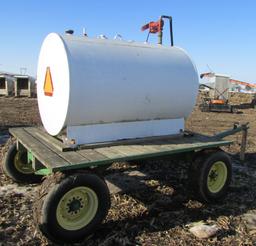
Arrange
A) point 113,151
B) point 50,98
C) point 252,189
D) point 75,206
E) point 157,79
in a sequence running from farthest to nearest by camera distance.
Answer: point 252,189 < point 157,79 < point 50,98 < point 113,151 < point 75,206

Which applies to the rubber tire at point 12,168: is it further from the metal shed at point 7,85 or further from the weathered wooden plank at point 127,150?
the metal shed at point 7,85

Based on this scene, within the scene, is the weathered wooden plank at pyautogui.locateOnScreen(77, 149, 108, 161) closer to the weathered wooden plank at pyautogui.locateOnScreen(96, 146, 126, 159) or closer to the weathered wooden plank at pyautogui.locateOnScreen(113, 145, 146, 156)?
the weathered wooden plank at pyautogui.locateOnScreen(96, 146, 126, 159)

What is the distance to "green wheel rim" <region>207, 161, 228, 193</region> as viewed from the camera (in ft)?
20.0

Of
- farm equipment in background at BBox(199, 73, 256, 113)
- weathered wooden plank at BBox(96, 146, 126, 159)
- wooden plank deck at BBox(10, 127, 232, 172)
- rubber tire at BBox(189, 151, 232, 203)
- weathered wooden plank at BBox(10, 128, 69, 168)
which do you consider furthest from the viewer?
farm equipment in background at BBox(199, 73, 256, 113)

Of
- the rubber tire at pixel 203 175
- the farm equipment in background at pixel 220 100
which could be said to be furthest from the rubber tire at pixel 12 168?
the farm equipment in background at pixel 220 100

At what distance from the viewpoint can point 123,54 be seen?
555cm

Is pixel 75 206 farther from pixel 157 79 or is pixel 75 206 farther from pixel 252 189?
pixel 252 189

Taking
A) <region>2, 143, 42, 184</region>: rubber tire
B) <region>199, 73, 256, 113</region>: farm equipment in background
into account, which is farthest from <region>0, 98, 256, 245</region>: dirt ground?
<region>199, 73, 256, 113</region>: farm equipment in background

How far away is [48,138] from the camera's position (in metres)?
5.82

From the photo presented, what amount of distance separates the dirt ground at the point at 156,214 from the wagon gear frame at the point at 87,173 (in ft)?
1.01

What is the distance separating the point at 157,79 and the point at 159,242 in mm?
2733

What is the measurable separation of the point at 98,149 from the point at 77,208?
3.34 ft

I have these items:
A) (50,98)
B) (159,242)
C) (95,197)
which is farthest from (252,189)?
(50,98)

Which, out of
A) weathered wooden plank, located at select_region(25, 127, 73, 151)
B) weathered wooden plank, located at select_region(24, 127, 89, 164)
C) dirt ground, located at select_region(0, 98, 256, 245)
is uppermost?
weathered wooden plank, located at select_region(25, 127, 73, 151)
